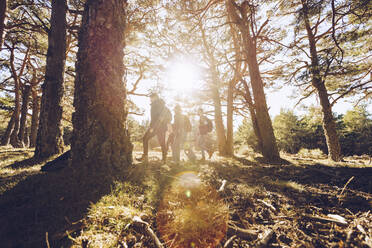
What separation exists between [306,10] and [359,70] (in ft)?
18.5

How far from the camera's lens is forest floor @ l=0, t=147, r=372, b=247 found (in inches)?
43.4

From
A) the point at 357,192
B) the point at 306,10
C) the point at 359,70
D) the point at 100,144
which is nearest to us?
the point at 357,192

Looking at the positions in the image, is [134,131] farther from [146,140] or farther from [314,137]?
[314,137]

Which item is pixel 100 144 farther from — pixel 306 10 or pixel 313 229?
pixel 306 10

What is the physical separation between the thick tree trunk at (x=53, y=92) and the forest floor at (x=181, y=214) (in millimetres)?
2457

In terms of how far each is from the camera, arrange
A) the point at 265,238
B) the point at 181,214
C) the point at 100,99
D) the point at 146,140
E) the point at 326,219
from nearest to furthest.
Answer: the point at 265,238
the point at 326,219
the point at 181,214
the point at 100,99
the point at 146,140

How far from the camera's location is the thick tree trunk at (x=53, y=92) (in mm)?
4145

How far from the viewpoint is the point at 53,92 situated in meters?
4.41

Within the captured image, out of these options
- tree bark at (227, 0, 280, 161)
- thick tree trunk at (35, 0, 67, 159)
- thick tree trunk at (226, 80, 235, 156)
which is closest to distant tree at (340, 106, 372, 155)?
thick tree trunk at (226, 80, 235, 156)

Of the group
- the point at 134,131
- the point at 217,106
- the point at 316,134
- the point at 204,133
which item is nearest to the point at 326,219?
the point at 204,133

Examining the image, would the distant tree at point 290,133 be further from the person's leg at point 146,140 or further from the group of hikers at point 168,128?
the person's leg at point 146,140

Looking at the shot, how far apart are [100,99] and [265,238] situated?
3024mm

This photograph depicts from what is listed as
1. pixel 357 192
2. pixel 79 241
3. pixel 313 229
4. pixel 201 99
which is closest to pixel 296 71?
pixel 201 99

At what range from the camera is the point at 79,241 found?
110 cm
